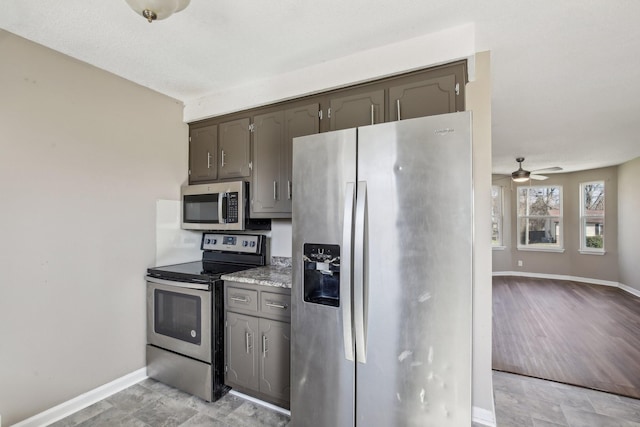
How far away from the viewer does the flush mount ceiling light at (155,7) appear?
1.29m

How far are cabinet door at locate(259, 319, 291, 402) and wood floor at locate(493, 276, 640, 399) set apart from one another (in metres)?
2.11

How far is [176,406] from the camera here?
7.30 ft

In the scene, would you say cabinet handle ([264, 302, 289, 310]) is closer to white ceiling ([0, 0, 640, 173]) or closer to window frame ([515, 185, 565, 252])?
white ceiling ([0, 0, 640, 173])

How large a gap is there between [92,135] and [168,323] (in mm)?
1610

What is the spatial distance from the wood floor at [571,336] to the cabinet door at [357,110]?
264 centimetres

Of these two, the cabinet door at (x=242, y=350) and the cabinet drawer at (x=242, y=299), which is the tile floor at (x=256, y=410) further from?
the cabinet drawer at (x=242, y=299)

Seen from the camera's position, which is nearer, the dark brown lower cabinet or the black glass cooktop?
the dark brown lower cabinet

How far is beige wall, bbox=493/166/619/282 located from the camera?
630 cm

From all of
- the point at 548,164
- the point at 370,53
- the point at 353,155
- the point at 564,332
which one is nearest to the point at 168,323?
the point at 353,155

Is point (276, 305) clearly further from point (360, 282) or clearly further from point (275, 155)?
point (275, 155)

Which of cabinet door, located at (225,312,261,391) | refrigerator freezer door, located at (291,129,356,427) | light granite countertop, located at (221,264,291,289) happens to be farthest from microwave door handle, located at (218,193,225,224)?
refrigerator freezer door, located at (291,129,356,427)

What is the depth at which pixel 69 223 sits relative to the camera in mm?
2162

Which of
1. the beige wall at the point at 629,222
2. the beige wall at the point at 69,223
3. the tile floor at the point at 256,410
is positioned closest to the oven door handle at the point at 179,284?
the beige wall at the point at 69,223

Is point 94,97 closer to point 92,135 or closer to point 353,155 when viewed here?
point 92,135
